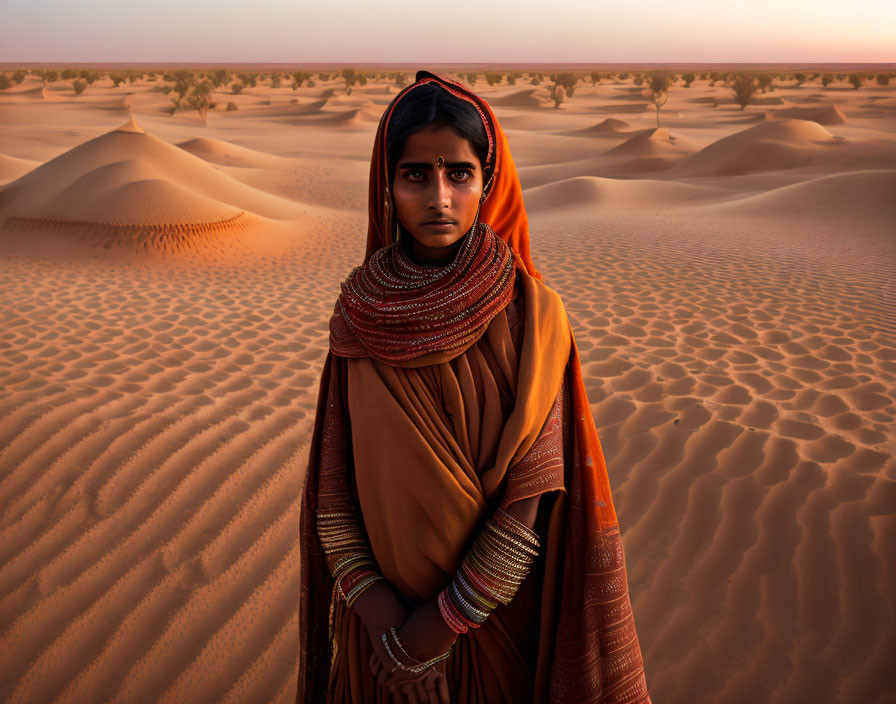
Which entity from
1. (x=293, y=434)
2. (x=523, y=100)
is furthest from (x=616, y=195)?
(x=523, y=100)

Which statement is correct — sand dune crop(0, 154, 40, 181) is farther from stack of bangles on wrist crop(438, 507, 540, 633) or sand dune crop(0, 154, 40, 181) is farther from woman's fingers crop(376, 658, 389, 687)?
stack of bangles on wrist crop(438, 507, 540, 633)

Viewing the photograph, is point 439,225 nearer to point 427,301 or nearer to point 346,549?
point 427,301

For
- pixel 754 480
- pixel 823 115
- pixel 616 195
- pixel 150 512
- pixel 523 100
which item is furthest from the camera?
pixel 523 100

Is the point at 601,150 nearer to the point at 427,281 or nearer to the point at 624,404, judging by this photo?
the point at 624,404

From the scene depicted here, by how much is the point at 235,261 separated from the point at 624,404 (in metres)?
7.01

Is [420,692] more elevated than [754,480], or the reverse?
[420,692]

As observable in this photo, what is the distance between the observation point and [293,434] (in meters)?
4.48

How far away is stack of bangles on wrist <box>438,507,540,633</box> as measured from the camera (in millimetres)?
1411

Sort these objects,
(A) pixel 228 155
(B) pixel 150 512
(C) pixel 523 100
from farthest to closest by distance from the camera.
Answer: (C) pixel 523 100
(A) pixel 228 155
(B) pixel 150 512

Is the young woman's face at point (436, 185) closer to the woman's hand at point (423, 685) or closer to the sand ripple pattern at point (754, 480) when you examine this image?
the woman's hand at point (423, 685)

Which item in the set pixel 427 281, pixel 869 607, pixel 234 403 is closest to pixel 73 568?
pixel 234 403

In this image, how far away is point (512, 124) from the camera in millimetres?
34844

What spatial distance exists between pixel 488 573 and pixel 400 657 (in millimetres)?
288

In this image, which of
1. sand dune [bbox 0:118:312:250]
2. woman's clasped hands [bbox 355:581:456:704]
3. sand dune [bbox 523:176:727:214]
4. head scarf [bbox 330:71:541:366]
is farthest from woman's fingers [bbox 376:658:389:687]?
sand dune [bbox 523:176:727:214]
